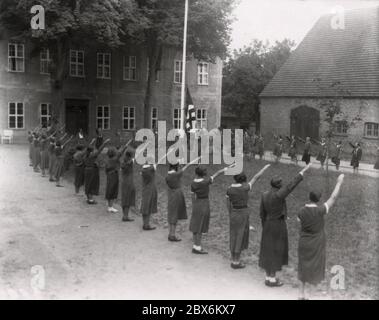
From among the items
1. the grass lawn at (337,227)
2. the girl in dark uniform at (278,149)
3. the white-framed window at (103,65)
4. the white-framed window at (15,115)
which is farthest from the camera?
the white-framed window at (103,65)

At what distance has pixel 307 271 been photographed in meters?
7.45

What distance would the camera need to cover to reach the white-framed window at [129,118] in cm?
3664

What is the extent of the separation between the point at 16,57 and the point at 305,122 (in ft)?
64.2

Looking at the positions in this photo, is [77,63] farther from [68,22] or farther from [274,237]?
[274,237]

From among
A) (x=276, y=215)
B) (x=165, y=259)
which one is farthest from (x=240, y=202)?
(x=165, y=259)

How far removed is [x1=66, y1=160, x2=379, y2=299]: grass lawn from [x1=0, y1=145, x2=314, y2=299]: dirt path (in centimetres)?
81

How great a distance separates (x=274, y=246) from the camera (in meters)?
8.06

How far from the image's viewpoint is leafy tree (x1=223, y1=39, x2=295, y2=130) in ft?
148

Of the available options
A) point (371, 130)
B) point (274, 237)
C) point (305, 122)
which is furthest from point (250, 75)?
point (274, 237)

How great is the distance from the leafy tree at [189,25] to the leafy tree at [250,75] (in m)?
13.0

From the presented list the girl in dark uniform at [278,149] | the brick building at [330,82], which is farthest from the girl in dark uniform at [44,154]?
the brick building at [330,82]

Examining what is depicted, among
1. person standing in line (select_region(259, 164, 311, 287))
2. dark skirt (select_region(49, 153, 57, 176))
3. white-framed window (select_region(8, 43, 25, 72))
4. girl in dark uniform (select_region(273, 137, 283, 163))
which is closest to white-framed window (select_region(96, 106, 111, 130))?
white-framed window (select_region(8, 43, 25, 72))

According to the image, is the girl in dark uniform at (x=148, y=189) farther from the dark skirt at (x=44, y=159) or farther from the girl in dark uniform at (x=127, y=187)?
the dark skirt at (x=44, y=159)
